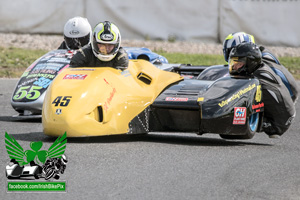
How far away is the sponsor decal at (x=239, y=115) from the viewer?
6.97 metres

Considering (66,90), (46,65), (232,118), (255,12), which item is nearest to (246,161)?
(232,118)

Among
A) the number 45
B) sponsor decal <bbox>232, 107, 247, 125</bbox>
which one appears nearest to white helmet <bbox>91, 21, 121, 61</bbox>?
the number 45

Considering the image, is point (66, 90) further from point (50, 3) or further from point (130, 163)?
point (50, 3)

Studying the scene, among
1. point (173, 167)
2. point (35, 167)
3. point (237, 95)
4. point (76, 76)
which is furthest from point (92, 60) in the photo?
point (35, 167)

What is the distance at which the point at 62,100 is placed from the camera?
22.2 ft

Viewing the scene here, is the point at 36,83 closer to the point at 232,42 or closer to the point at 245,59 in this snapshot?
the point at 232,42

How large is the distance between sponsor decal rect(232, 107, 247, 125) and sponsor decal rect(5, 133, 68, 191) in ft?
5.87

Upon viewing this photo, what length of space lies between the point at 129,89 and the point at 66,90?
70cm

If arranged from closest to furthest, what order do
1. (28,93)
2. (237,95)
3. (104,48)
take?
1. (237,95)
2. (104,48)
3. (28,93)

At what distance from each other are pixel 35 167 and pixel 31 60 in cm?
913

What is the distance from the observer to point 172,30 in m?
16.8

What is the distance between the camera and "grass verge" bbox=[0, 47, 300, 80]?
13.7 m

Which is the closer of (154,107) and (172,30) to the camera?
(154,107)

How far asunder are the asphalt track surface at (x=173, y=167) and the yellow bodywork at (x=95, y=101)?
0.16m
